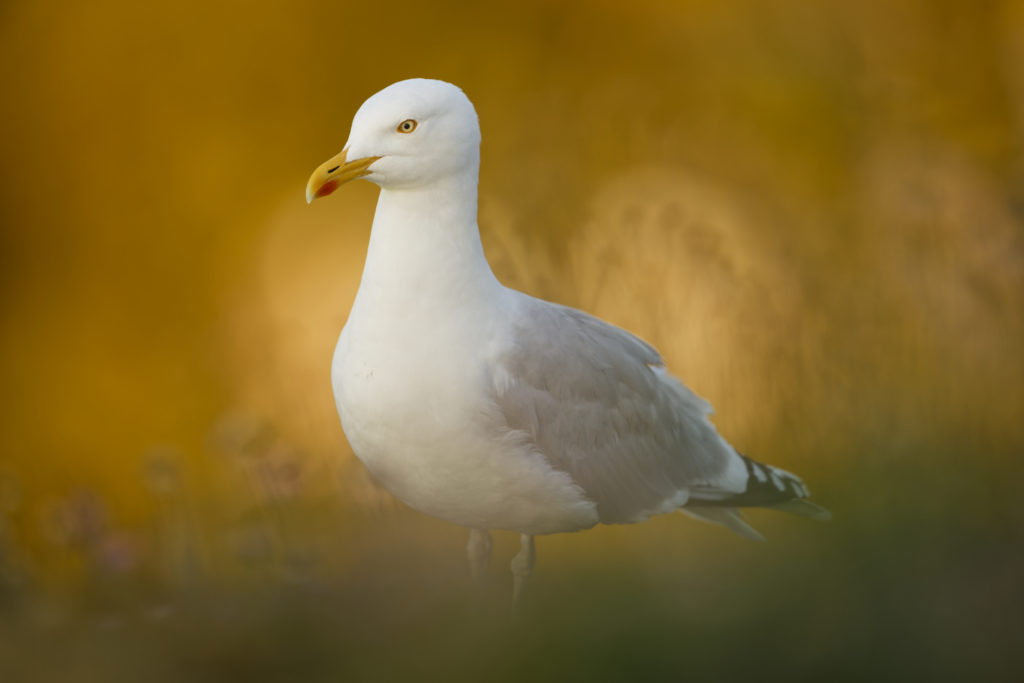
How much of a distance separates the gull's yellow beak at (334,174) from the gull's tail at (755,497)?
123 centimetres

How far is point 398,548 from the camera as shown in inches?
110

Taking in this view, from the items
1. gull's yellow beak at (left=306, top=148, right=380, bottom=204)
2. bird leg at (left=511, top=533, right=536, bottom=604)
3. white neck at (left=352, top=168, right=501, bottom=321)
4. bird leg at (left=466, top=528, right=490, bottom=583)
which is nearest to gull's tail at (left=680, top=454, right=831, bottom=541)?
bird leg at (left=511, top=533, right=536, bottom=604)

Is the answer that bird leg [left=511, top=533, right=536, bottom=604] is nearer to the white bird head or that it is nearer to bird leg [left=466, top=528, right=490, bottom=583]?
bird leg [left=466, top=528, right=490, bottom=583]

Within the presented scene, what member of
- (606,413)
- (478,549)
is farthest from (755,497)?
(478,549)

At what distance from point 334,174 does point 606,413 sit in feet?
2.98

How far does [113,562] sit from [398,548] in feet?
2.35

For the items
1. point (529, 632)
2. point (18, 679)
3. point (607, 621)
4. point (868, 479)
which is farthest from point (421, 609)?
point (868, 479)

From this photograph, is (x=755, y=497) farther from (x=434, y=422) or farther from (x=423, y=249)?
(x=423, y=249)

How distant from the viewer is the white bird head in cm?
240

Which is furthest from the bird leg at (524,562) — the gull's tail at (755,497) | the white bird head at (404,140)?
the white bird head at (404,140)

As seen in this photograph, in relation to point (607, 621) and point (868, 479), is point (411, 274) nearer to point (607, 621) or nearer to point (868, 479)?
point (607, 621)

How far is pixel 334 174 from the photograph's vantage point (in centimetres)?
239

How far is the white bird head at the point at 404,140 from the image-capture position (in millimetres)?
2396

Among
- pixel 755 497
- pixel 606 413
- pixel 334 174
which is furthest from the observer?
pixel 755 497
